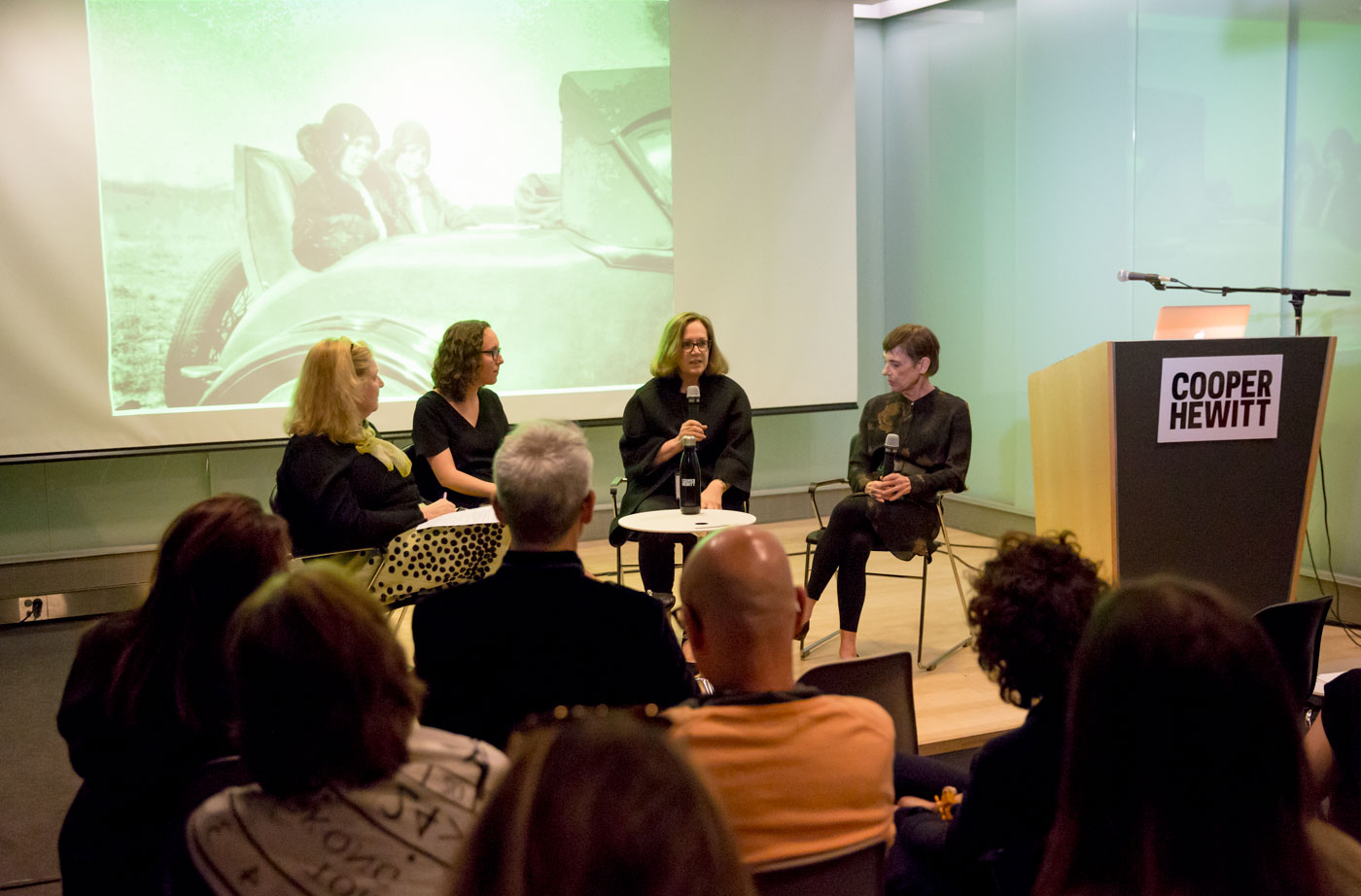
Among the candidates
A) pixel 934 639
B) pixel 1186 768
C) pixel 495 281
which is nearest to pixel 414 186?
Answer: pixel 495 281

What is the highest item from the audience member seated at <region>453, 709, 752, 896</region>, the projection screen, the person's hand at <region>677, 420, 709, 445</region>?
the projection screen

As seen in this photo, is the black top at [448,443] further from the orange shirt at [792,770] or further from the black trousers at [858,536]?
the orange shirt at [792,770]

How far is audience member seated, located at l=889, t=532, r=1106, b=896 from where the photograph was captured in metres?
1.60

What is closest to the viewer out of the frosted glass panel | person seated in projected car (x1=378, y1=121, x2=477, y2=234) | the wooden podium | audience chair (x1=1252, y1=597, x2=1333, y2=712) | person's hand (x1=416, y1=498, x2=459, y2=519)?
audience chair (x1=1252, y1=597, x2=1333, y2=712)

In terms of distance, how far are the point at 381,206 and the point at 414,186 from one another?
207 mm

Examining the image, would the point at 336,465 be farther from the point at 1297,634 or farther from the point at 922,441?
the point at 1297,634

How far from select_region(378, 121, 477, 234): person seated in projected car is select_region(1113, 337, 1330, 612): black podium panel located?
142 inches

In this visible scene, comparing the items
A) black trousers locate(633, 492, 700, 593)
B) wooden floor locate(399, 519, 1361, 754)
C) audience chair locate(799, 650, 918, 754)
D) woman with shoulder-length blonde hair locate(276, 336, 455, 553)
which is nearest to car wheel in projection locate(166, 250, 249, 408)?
wooden floor locate(399, 519, 1361, 754)

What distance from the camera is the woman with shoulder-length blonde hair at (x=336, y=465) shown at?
12.1 feet

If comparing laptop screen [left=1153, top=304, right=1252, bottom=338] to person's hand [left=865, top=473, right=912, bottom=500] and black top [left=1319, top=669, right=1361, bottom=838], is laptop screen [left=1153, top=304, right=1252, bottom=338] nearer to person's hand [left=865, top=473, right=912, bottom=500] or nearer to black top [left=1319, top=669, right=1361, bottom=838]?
person's hand [left=865, top=473, right=912, bottom=500]

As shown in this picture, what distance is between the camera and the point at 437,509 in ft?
13.1

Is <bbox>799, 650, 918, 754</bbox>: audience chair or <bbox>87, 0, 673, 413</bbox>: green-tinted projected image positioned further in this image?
<bbox>87, 0, 673, 413</bbox>: green-tinted projected image

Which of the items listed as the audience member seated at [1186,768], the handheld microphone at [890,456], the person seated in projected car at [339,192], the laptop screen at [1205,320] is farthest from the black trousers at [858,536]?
the audience member seated at [1186,768]

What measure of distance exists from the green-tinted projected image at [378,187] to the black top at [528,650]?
402 centimetres
